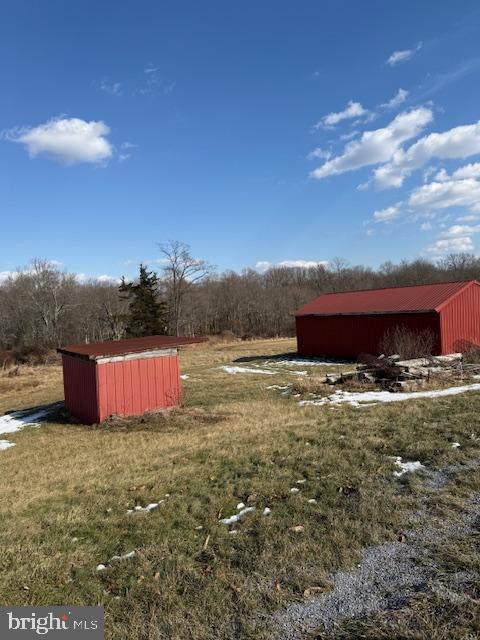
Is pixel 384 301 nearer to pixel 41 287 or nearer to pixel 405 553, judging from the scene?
pixel 405 553

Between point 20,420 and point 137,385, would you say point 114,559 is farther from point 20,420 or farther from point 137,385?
point 20,420

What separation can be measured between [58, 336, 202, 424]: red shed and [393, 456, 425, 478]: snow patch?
25.6 ft

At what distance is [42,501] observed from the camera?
21.9ft

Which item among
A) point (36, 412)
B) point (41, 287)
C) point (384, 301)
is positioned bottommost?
point (36, 412)

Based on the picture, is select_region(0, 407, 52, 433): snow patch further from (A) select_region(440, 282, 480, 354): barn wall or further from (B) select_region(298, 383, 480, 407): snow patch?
(A) select_region(440, 282, 480, 354): barn wall

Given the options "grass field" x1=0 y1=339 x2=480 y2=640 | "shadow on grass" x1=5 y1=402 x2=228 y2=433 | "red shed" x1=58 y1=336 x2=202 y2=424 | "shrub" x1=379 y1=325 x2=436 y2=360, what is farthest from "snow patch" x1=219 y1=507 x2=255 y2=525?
"shrub" x1=379 y1=325 x2=436 y2=360

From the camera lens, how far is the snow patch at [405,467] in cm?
634

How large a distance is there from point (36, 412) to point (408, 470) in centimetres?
1255

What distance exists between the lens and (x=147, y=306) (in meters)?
42.6

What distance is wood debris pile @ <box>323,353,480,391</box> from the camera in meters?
13.5

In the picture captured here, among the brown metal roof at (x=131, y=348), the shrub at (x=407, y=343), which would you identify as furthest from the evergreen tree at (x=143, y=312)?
the brown metal roof at (x=131, y=348)

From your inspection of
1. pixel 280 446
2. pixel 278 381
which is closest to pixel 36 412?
pixel 278 381

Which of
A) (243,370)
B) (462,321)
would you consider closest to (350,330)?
(462,321)

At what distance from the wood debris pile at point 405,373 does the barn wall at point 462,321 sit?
468cm
